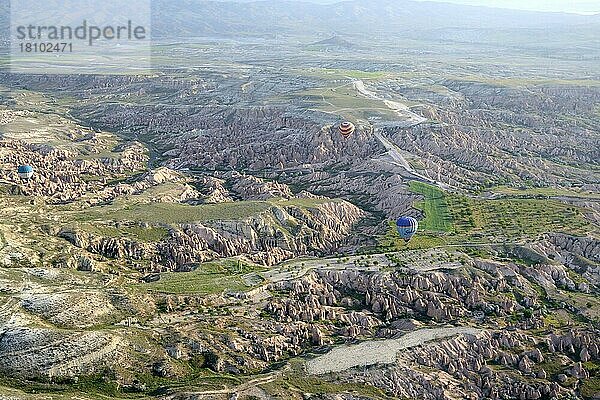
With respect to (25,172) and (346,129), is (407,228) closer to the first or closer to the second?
(346,129)

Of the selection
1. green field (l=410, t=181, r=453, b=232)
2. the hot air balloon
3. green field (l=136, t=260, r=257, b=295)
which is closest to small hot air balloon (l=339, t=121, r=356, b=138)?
green field (l=410, t=181, r=453, b=232)

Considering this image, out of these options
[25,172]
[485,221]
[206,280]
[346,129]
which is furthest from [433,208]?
[25,172]

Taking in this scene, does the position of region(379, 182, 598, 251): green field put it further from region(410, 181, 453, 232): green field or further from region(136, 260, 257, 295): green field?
region(136, 260, 257, 295): green field

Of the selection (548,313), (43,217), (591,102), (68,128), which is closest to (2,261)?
(43,217)

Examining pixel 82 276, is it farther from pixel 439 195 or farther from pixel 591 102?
pixel 591 102

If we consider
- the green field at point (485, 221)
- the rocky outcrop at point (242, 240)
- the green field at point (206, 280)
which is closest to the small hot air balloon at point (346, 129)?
the green field at point (485, 221)
